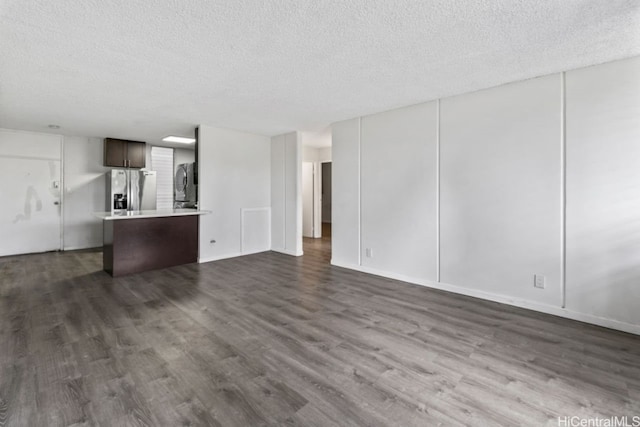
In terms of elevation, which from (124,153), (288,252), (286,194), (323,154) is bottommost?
(288,252)

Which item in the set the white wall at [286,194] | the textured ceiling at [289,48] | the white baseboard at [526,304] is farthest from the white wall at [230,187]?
the white baseboard at [526,304]

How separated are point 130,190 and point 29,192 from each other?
5.52ft

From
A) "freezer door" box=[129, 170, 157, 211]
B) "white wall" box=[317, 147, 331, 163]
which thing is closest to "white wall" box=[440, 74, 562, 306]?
"white wall" box=[317, 147, 331, 163]

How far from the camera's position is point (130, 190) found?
21.6 ft

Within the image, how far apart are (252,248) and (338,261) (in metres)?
2.00

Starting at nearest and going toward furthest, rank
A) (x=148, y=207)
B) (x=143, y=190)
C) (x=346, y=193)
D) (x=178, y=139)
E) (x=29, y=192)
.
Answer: (x=346, y=193) < (x=29, y=192) < (x=178, y=139) < (x=143, y=190) < (x=148, y=207)

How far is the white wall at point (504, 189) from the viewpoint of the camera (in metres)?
2.95

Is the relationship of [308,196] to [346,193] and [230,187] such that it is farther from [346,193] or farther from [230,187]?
[346,193]

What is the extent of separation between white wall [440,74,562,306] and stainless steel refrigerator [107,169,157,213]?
6444mm

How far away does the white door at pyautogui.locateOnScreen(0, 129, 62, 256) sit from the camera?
552 centimetres

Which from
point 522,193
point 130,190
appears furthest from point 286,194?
point 522,193

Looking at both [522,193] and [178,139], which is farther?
[178,139]

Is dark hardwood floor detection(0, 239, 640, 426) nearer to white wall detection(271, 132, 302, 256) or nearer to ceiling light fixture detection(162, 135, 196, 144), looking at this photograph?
white wall detection(271, 132, 302, 256)

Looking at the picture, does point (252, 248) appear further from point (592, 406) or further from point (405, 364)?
point (592, 406)
